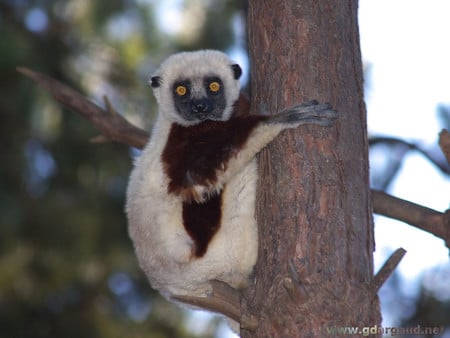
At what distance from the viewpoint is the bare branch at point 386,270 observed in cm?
367

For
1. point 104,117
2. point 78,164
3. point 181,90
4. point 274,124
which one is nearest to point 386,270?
point 274,124

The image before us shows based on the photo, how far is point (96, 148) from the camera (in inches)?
364

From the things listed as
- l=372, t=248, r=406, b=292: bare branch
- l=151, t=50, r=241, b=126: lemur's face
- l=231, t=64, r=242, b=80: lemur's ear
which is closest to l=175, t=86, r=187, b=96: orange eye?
l=151, t=50, r=241, b=126: lemur's face

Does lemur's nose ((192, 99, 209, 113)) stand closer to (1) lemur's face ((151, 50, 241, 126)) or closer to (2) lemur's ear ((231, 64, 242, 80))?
(1) lemur's face ((151, 50, 241, 126))

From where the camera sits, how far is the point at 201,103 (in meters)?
5.10

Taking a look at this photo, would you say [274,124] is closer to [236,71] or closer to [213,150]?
[213,150]

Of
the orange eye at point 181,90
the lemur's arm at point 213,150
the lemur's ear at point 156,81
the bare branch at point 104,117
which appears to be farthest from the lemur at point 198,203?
the bare branch at point 104,117

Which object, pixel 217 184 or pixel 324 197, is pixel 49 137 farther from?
pixel 324 197

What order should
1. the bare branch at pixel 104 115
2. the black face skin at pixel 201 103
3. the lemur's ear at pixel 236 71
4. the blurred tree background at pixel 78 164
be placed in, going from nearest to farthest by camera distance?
the black face skin at pixel 201 103
the lemur's ear at pixel 236 71
the bare branch at pixel 104 115
the blurred tree background at pixel 78 164

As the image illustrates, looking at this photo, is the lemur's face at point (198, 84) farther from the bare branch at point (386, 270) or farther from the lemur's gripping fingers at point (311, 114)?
the bare branch at point (386, 270)

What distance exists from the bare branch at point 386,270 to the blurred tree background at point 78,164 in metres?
5.59

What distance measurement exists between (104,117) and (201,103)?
124 cm

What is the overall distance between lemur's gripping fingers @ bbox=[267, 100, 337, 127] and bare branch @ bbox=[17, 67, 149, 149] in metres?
2.22

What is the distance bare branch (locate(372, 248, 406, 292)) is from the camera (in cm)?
367
